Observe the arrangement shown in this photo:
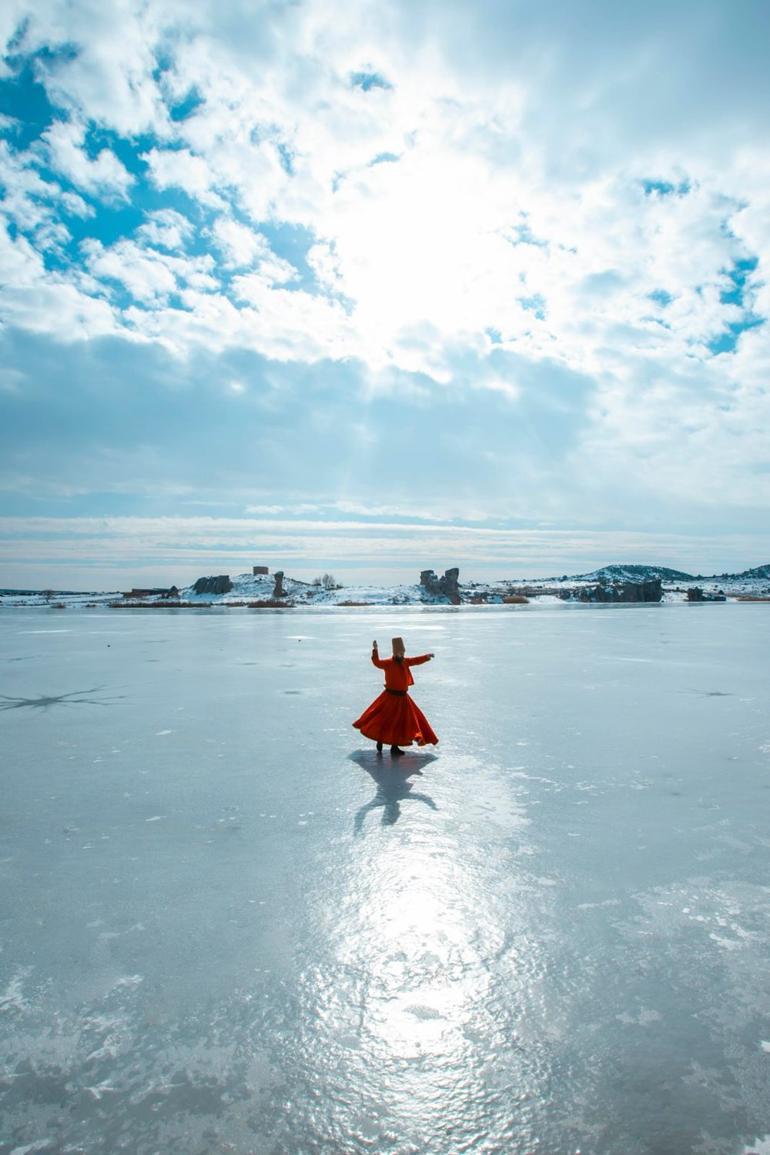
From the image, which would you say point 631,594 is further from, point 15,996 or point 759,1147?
point 15,996

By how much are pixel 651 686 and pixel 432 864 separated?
796 centimetres

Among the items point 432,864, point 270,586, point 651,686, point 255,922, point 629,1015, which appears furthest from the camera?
point 270,586

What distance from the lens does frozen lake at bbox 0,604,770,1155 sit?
6.61 feet

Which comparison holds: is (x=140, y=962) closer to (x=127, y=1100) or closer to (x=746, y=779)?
(x=127, y=1100)

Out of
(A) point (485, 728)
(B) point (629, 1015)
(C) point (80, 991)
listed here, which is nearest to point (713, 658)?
(A) point (485, 728)

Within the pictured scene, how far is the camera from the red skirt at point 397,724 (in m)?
6.50

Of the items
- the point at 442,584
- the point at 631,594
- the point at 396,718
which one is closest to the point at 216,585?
the point at 442,584

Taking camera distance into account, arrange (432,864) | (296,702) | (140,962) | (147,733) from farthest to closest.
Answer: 1. (296,702)
2. (147,733)
3. (432,864)
4. (140,962)

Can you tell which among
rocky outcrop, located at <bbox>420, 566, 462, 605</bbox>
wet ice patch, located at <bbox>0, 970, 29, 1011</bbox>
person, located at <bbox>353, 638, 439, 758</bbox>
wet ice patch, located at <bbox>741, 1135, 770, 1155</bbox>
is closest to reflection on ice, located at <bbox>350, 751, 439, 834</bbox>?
person, located at <bbox>353, 638, 439, 758</bbox>

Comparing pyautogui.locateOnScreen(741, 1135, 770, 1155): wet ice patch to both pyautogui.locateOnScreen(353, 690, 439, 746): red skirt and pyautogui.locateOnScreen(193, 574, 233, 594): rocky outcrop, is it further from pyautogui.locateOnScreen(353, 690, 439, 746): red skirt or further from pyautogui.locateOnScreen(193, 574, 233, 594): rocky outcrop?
pyautogui.locateOnScreen(193, 574, 233, 594): rocky outcrop

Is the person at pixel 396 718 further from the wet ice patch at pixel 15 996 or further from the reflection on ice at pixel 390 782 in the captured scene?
the wet ice patch at pixel 15 996

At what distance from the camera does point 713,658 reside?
585 inches

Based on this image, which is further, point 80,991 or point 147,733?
point 147,733

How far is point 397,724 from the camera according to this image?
21.4 ft
